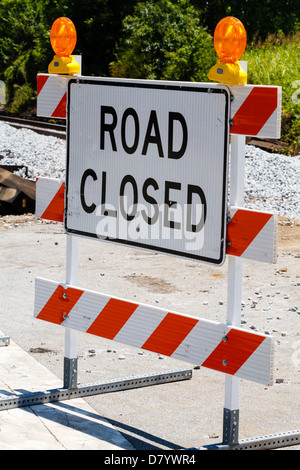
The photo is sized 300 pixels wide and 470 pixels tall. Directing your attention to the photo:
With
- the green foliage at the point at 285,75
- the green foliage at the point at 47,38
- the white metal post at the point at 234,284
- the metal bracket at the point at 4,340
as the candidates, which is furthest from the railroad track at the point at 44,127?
the white metal post at the point at 234,284

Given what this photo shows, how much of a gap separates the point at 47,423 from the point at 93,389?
730 millimetres

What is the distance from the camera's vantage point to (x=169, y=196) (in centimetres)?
467

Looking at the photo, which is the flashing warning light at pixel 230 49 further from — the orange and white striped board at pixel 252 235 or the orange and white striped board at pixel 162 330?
the orange and white striped board at pixel 162 330

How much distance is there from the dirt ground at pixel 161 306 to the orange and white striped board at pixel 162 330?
64 cm

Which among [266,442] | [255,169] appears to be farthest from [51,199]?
[255,169]

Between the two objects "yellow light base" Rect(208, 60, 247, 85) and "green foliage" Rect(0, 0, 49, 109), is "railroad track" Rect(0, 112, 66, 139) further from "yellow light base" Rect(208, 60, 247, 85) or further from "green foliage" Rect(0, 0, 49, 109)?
"yellow light base" Rect(208, 60, 247, 85)

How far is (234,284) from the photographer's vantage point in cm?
443

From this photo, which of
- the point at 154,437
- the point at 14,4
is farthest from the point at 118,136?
the point at 14,4

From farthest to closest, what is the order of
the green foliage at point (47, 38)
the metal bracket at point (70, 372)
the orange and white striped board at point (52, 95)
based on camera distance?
the green foliage at point (47, 38), the metal bracket at point (70, 372), the orange and white striped board at point (52, 95)

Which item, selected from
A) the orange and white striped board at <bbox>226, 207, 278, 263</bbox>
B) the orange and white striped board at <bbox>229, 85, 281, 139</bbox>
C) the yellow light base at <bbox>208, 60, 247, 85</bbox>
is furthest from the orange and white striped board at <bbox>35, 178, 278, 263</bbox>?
the yellow light base at <bbox>208, 60, 247, 85</bbox>

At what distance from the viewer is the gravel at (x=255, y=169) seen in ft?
48.5

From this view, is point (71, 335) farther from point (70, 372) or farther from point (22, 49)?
point (22, 49)

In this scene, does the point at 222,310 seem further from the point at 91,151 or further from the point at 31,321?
the point at 91,151

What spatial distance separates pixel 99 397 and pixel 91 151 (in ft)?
5.91
